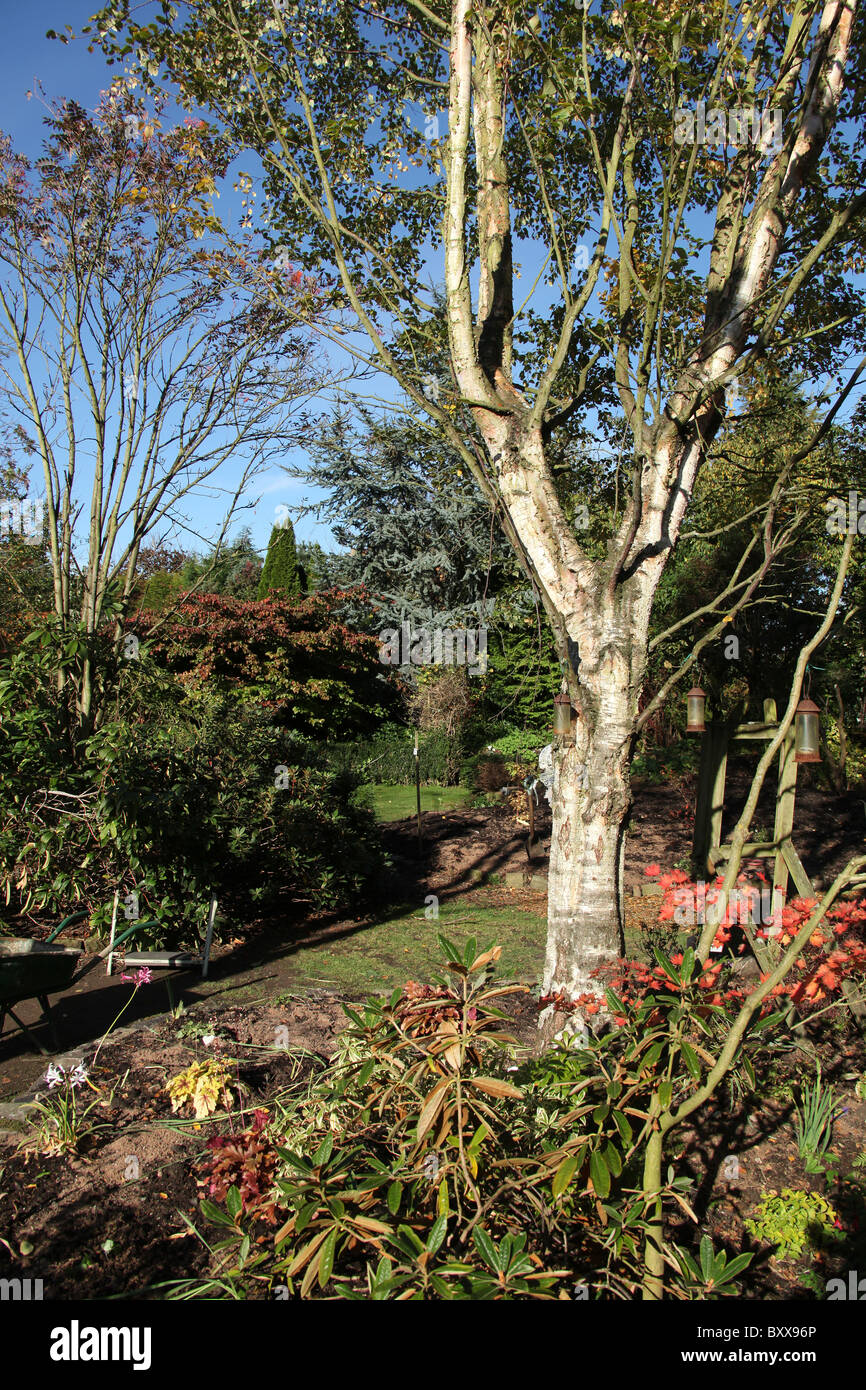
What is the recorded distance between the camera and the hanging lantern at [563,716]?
412 centimetres

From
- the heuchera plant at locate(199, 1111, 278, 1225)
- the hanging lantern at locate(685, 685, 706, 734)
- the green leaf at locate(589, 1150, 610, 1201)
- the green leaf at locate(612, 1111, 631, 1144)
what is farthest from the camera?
the hanging lantern at locate(685, 685, 706, 734)

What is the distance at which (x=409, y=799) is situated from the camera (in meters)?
13.7

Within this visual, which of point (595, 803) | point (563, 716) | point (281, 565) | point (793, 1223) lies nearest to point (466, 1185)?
point (793, 1223)

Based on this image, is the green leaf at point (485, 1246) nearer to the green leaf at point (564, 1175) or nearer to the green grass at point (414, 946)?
the green leaf at point (564, 1175)

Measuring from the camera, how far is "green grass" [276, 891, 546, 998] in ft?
18.6

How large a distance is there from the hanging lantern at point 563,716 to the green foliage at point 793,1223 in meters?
2.09

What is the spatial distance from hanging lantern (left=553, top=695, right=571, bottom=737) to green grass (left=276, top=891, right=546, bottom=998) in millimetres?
1731

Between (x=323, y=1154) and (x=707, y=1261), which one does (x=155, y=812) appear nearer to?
(x=323, y=1154)

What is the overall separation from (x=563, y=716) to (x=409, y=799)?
385 inches

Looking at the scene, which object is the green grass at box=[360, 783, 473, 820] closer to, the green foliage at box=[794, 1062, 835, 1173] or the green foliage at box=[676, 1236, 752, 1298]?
the green foliage at box=[794, 1062, 835, 1173]

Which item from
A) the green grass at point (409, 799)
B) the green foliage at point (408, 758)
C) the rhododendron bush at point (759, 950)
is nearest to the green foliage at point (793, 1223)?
the rhododendron bush at point (759, 950)

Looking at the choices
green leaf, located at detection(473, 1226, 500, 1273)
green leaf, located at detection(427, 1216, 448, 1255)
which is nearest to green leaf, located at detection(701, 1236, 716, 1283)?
green leaf, located at detection(473, 1226, 500, 1273)

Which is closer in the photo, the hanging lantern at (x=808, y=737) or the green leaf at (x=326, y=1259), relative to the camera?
the green leaf at (x=326, y=1259)
